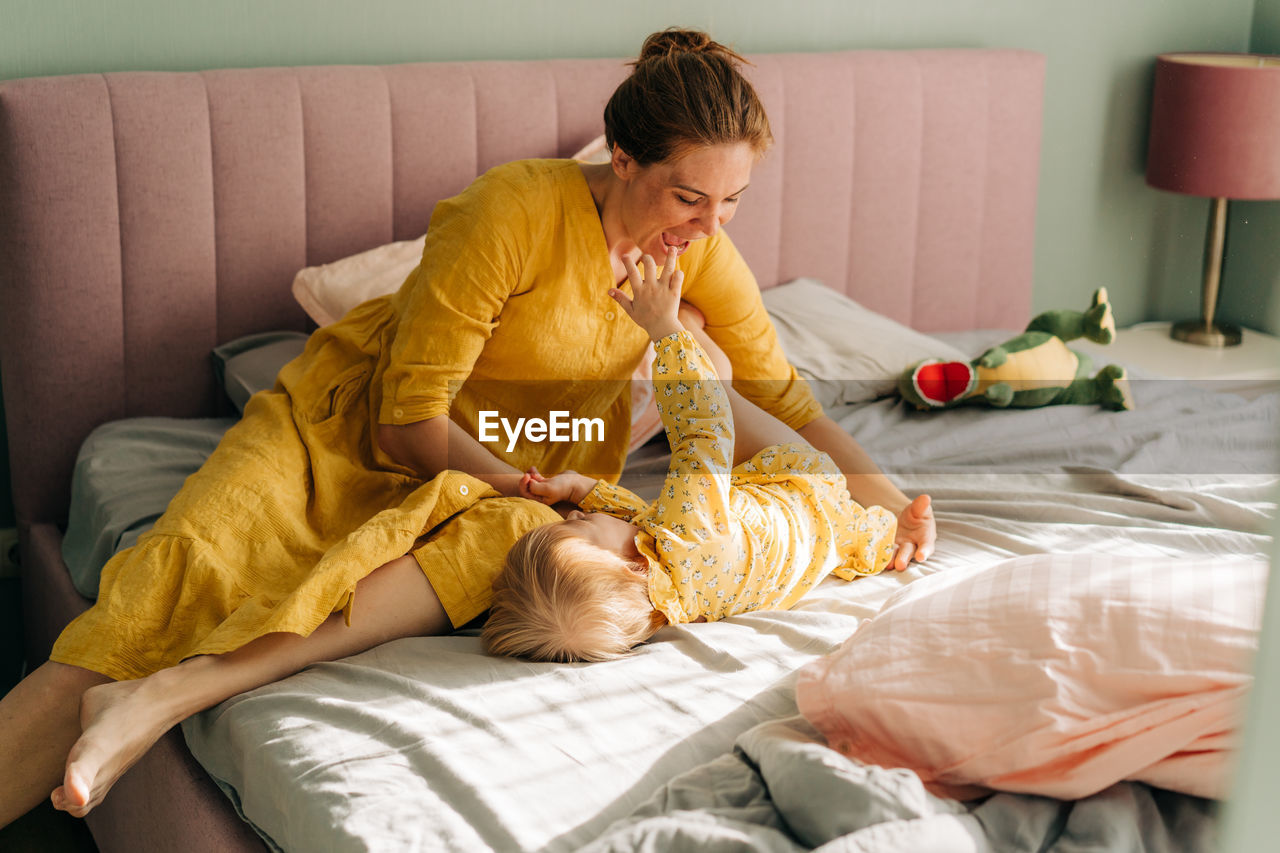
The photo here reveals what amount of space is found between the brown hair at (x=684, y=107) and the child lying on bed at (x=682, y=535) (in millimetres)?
147

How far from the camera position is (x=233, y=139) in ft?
5.98

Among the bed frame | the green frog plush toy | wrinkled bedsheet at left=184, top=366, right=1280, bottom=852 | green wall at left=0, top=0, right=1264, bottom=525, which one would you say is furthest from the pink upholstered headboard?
wrinkled bedsheet at left=184, top=366, right=1280, bottom=852

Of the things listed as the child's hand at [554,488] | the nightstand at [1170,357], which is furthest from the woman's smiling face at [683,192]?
the nightstand at [1170,357]

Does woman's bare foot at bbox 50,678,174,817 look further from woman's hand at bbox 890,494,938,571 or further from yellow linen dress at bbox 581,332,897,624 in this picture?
woman's hand at bbox 890,494,938,571

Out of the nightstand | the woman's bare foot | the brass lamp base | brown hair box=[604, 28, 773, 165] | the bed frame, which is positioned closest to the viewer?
the woman's bare foot

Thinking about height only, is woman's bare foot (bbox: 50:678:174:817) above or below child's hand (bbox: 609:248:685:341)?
below

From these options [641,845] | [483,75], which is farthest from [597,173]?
[641,845]

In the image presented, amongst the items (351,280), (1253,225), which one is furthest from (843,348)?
(1253,225)

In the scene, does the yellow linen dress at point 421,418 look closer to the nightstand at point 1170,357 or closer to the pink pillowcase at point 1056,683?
the pink pillowcase at point 1056,683

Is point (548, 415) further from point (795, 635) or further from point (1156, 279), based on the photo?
point (1156, 279)

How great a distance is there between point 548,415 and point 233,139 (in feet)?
2.33

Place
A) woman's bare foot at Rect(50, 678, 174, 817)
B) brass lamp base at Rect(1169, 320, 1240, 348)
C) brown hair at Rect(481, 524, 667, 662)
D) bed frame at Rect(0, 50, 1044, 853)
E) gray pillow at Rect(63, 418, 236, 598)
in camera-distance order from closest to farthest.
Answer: woman's bare foot at Rect(50, 678, 174, 817) → brown hair at Rect(481, 524, 667, 662) → gray pillow at Rect(63, 418, 236, 598) → bed frame at Rect(0, 50, 1044, 853) → brass lamp base at Rect(1169, 320, 1240, 348)

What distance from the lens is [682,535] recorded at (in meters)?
1.28

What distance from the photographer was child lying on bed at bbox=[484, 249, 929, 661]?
3.90 ft
